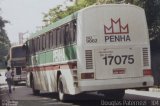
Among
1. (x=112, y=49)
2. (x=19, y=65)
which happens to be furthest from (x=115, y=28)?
(x=19, y=65)

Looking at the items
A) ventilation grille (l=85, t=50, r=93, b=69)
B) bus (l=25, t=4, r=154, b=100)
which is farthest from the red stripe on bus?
ventilation grille (l=85, t=50, r=93, b=69)

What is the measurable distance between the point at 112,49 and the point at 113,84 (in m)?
1.27

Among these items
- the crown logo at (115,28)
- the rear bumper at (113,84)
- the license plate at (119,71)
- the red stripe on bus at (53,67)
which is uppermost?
the crown logo at (115,28)

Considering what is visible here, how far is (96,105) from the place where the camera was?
16.5m

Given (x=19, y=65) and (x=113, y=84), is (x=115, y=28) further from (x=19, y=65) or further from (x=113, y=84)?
(x=19, y=65)

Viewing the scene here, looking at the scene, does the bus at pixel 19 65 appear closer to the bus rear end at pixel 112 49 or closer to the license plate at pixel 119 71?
the bus rear end at pixel 112 49

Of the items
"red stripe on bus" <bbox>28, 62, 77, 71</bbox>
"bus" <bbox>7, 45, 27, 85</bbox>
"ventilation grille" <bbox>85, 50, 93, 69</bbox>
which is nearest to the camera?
"ventilation grille" <bbox>85, 50, 93, 69</bbox>

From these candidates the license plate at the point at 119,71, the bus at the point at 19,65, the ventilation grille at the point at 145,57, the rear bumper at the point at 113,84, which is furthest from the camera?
the bus at the point at 19,65

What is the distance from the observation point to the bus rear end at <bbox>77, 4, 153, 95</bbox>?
1541 cm

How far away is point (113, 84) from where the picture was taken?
15430mm

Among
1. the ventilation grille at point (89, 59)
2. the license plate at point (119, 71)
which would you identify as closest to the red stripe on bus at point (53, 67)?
the ventilation grille at point (89, 59)

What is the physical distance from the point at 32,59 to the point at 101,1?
7.83 meters

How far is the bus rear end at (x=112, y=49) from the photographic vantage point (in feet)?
50.6

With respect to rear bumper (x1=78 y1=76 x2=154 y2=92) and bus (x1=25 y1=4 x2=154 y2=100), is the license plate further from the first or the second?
rear bumper (x1=78 y1=76 x2=154 y2=92)
